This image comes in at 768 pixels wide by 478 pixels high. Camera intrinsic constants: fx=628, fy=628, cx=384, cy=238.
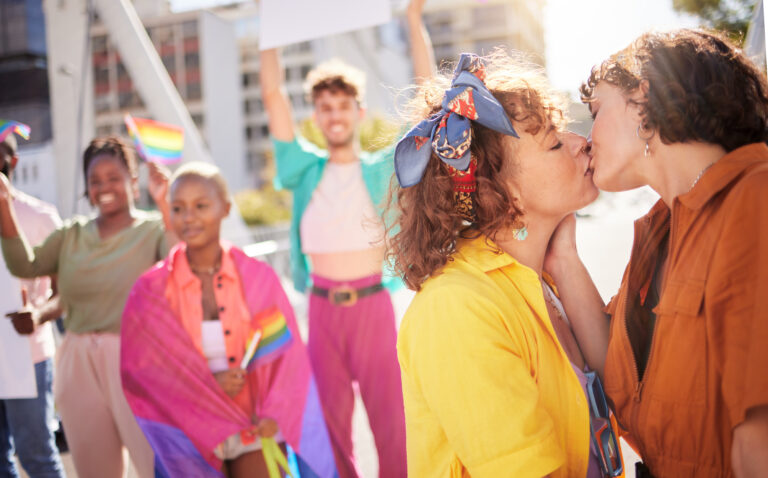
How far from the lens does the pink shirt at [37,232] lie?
9.96 feet

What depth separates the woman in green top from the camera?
9.00ft

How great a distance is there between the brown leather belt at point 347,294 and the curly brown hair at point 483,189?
162cm

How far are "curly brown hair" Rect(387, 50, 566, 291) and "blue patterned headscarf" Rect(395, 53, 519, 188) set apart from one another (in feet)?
0.22

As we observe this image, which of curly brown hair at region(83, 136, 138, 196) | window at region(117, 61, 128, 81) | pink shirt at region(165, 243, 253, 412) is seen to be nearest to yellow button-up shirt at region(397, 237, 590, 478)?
pink shirt at region(165, 243, 253, 412)

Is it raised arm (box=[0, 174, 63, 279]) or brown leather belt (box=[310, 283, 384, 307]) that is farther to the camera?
brown leather belt (box=[310, 283, 384, 307])

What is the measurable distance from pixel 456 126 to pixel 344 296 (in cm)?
191

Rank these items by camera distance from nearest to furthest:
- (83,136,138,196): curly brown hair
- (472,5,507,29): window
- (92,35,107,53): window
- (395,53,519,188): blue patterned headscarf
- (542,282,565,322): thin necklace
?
1. (395,53,519,188): blue patterned headscarf
2. (542,282,565,322): thin necklace
3. (83,136,138,196): curly brown hair
4. (92,35,107,53): window
5. (472,5,507,29): window

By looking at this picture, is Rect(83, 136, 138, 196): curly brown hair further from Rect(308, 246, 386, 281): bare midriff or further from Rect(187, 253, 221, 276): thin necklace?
Rect(308, 246, 386, 281): bare midriff

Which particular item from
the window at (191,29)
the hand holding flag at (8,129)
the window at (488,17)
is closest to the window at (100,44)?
the hand holding flag at (8,129)

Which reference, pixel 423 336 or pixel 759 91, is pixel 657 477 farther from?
pixel 759 91

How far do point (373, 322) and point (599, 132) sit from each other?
1.95m

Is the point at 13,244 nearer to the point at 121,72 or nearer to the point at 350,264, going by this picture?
the point at 350,264

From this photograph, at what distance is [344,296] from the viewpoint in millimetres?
3205

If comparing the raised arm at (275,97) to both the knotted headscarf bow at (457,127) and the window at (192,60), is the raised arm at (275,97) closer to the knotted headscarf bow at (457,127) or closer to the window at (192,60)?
the knotted headscarf bow at (457,127)
